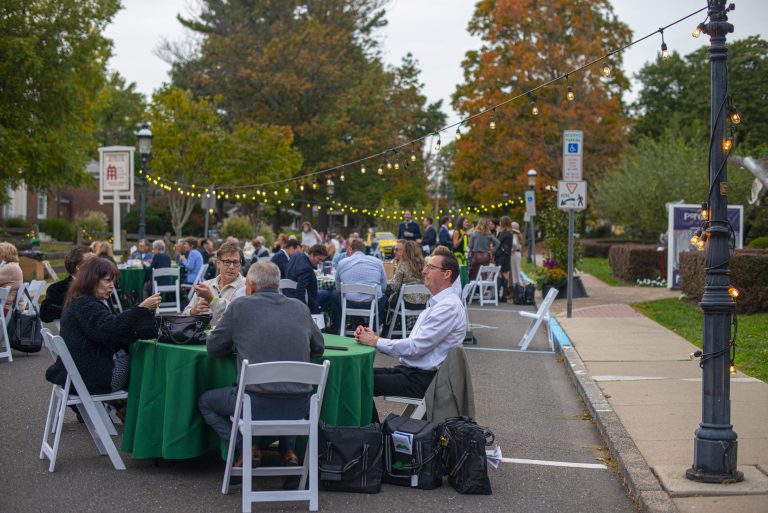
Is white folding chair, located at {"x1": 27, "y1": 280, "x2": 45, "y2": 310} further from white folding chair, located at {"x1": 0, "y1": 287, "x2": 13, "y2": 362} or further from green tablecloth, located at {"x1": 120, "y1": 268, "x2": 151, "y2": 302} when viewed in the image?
green tablecloth, located at {"x1": 120, "y1": 268, "x2": 151, "y2": 302}

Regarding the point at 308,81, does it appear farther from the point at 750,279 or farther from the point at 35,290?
the point at 35,290

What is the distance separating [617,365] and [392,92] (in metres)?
52.1

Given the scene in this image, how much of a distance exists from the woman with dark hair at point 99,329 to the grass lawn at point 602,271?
20.8m

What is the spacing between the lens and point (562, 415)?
32.6 ft

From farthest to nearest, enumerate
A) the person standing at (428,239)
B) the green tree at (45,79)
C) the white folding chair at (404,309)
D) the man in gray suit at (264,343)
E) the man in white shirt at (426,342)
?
1. the green tree at (45,79)
2. the person standing at (428,239)
3. the white folding chair at (404,309)
4. the man in white shirt at (426,342)
5. the man in gray suit at (264,343)

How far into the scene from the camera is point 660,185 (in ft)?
110

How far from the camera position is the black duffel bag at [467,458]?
22.0ft

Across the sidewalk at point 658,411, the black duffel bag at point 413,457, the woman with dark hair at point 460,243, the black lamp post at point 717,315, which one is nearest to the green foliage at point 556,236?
the woman with dark hair at point 460,243

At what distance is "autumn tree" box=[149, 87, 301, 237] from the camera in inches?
1623

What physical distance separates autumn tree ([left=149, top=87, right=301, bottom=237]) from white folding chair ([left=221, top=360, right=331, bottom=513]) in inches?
1408

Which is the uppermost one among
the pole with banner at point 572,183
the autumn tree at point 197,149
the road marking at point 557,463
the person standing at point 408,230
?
the autumn tree at point 197,149

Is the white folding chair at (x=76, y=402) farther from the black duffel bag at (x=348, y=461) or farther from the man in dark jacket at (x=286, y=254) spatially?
the man in dark jacket at (x=286, y=254)

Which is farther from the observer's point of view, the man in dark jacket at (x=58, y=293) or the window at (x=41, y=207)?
the window at (x=41, y=207)

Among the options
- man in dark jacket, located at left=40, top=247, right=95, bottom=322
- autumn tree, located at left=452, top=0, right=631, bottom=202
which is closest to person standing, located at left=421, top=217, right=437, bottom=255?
man in dark jacket, located at left=40, top=247, right=95, bottom=322
